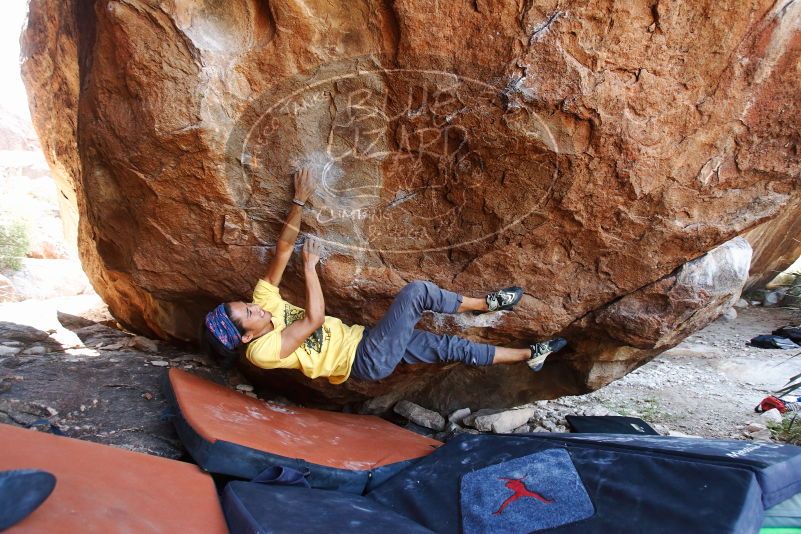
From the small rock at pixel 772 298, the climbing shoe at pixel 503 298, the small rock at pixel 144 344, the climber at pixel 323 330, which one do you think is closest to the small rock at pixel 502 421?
the climber at pixel 323 330

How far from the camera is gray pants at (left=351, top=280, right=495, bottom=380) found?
2.82 meters

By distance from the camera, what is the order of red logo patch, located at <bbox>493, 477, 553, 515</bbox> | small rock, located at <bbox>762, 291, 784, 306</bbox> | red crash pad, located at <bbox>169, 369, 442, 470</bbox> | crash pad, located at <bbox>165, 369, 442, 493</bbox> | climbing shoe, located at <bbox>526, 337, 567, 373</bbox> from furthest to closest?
small rock, located at <bbox>762, 291, 784, 306</bbox> → climbing shoe, located at <bbox>526, 337, 567, 373</bbox> → red crash pad, located at <bbox>169, 369, 442, 470</bbox> → crash pad, located at <bbox>165, 369, 442, 493</bbox> → red logo patch, located at <bbox>493, 477, 553, 515</bbox>

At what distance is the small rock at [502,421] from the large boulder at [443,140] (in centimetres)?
83

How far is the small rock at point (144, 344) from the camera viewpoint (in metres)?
3.88

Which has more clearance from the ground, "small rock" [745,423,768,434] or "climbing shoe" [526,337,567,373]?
"climbing shoe" [526,337,567,373]

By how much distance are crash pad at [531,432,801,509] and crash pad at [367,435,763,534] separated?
0.06 metres

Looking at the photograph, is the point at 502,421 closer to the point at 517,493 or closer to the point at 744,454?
the point at 517,493

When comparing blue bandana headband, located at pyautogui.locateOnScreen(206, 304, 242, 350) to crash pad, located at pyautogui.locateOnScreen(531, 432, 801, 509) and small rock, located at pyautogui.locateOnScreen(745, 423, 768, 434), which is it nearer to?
crash pad, located at pyautogui.locateOnScreen(531, 432, 801, 509)

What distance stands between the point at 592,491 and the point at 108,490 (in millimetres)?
1718

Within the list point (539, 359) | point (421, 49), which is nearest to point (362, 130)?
point (421, 49)

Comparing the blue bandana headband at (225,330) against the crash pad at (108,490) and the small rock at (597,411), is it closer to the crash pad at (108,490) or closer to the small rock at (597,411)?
the crash pad at (108,490)

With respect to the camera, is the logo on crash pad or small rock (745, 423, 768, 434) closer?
the logo on crash pad

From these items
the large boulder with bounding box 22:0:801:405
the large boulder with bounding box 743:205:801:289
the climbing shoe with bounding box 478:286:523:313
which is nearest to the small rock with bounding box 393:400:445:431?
the large boulder with bounding box 22:0:801:405

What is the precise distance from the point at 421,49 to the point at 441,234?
3.28 ft
